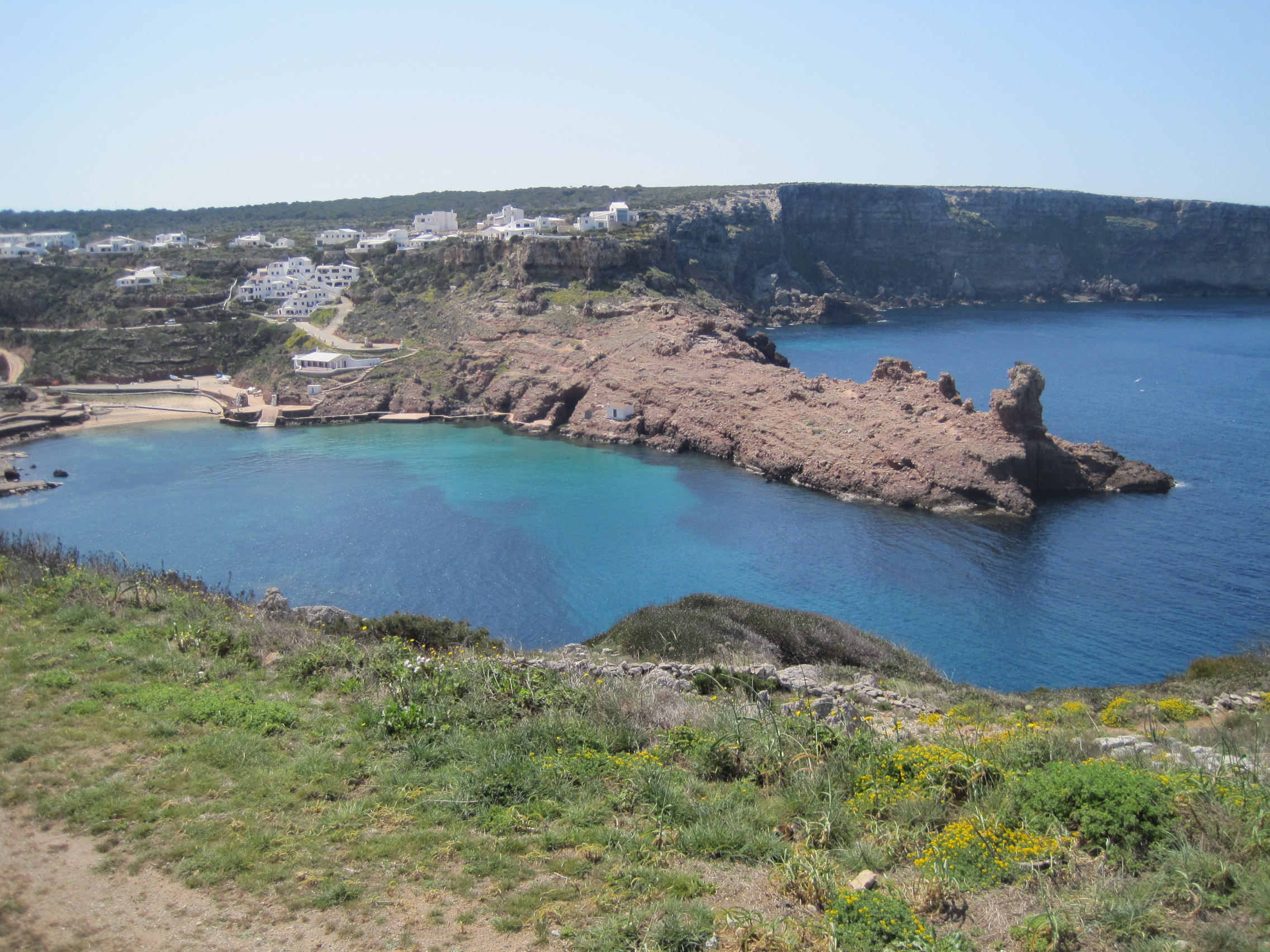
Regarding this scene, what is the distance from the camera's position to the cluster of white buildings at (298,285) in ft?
247

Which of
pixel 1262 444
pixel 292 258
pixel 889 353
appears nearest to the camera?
pixel 1262 444

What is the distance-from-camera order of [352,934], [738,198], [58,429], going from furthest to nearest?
1. [738,198]
2. [58,429]
3. [352,934]

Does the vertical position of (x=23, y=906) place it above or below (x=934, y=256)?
below

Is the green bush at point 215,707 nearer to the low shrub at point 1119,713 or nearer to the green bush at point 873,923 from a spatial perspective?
the green bush at point 873,923

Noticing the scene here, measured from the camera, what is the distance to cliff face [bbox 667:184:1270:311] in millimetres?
117125

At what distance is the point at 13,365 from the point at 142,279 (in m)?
16.1

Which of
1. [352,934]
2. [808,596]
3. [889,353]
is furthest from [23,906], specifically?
[889,353]

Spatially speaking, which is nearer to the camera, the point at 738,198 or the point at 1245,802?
the point at 1245,802

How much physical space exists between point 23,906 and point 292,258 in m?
90.1

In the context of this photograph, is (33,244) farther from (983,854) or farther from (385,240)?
(983,854)

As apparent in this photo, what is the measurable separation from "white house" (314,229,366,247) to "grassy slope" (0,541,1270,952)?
96563mm

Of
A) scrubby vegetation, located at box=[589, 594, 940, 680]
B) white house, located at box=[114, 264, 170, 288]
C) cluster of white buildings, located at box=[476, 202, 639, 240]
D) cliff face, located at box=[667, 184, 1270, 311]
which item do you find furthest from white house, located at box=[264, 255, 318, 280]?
scrubby vegetation, located at box=[589, 594, 940, 680]

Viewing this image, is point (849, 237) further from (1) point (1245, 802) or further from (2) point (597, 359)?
(1) point (1245, 802)

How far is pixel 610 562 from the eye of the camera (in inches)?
1272
